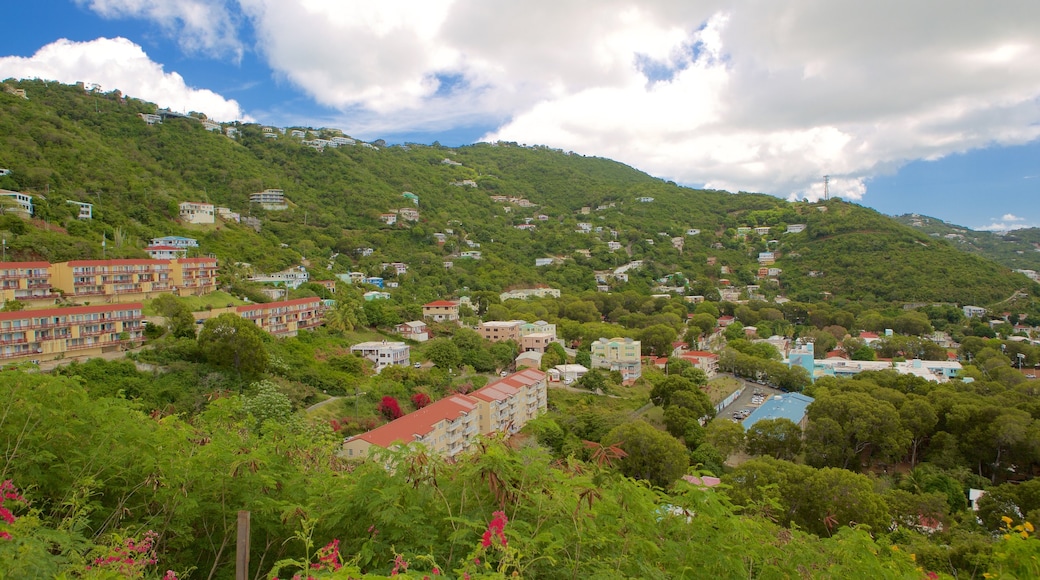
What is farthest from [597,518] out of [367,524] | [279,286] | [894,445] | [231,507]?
[279,286]

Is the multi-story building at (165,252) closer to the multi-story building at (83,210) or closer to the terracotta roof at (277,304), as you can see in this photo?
the multi-story building at (83,210)

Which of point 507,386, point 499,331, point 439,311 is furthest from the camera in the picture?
point 439,311

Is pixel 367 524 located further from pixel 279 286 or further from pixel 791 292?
pixel 791 292

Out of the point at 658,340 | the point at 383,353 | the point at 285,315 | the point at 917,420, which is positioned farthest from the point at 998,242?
the point at 285,315

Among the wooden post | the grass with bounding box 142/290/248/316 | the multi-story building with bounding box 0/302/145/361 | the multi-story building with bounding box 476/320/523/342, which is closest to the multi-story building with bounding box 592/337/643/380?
the multi-story building with bounding box 476/320/523/342

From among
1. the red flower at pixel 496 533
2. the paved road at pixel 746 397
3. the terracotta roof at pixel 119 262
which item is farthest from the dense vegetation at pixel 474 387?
the terracotta roof at pixel 119 262

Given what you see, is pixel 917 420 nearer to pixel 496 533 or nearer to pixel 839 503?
pixel 839 503

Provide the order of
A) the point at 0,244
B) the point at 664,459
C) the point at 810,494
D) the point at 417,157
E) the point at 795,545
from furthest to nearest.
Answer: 1. the point at 417,157
2. the point at 0,244
3. the point at 664,459
4. the point at 810,494
5. the point at 795,545
